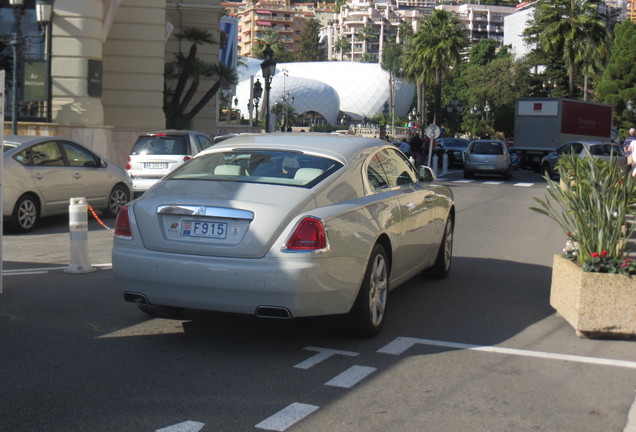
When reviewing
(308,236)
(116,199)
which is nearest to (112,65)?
(116,199)

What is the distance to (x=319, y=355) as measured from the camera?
6195 millimetres

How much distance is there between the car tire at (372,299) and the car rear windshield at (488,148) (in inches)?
1122

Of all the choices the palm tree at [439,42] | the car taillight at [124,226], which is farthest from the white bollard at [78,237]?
the palm tree at [439,42]

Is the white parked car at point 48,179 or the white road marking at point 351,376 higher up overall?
the white parked car at point 48,179

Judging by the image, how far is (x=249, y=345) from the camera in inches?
254

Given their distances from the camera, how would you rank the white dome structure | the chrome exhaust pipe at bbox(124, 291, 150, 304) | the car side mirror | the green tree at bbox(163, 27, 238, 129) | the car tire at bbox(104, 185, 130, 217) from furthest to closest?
the white dome structure → the green tree at bbox(163, 27, 238, 129) → the car tire at bbox(104, 185, 130, 217) → the car side mirror → the chrome exhaust pipe at bbox(124, 291, 150, 304)

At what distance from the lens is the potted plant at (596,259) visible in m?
6.79

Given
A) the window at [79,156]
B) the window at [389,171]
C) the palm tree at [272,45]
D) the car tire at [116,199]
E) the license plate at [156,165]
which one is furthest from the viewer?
the palm tree at [272,45]

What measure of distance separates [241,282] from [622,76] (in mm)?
71321

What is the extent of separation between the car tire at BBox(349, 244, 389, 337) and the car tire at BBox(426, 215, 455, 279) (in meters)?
2.44

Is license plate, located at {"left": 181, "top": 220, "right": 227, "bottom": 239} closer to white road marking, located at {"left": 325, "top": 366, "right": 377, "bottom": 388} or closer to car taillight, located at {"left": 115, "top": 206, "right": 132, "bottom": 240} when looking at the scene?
car taillight, located at {"left": 115, "top": 206, "right": 132, "bottom": 240}

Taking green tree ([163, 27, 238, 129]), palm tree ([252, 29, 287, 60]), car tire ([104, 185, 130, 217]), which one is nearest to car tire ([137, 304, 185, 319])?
car tire ([104, 185, 130, 217])

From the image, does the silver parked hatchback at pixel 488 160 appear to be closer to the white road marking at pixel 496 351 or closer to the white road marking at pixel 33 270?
the white road marking at pixel 33 270

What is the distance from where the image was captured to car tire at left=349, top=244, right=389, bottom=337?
21.3 ft
